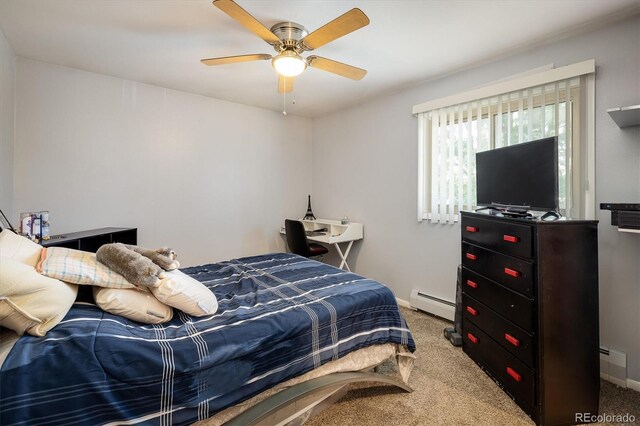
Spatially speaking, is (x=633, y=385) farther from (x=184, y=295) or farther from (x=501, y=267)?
(x=184, y=295)

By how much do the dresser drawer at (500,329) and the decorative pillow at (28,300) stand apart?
218 centimetres

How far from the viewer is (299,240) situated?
11.0 ft

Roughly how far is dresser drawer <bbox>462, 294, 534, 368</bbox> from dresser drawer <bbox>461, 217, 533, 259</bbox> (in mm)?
435

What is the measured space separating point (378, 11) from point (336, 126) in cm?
217

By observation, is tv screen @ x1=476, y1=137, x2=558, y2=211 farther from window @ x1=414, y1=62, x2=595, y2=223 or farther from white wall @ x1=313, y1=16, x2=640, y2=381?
white wall @ x1=313, y1=16, x2=640, y2=381

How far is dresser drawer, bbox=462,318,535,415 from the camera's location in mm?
1557

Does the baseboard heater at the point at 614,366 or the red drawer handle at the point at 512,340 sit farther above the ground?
the red drawer handle at the point at 512,340

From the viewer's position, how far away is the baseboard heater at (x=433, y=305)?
8.89 feet

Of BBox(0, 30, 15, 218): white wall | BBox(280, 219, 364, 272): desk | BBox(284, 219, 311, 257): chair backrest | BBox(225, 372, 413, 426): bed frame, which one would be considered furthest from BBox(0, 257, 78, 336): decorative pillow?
BBox(280, 219, 364, 272): desk

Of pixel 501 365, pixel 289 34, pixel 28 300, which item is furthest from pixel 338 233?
pixel 28 300

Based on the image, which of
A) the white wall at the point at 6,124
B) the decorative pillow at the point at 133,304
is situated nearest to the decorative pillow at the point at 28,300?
the decorative pillow at the point at 133,304

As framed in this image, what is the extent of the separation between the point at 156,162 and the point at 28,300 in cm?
245

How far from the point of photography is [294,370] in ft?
4.36

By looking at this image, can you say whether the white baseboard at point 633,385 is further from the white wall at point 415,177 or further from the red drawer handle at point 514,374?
the red drawer handle at point 514,374
